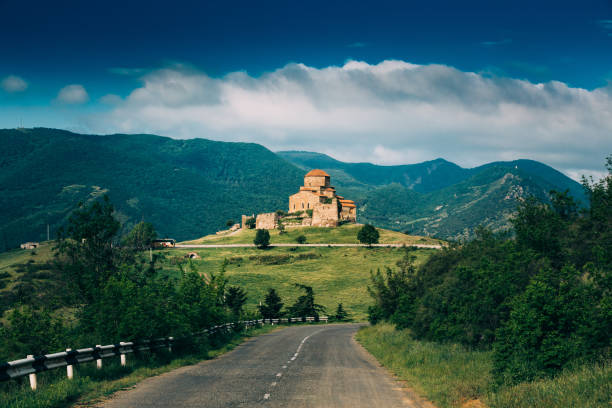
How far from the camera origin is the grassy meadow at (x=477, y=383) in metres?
10.5

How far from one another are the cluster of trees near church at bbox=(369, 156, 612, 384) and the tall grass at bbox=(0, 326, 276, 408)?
31.9ft

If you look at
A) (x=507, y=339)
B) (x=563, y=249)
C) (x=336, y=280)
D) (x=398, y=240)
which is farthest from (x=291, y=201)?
(x=507, y=339)

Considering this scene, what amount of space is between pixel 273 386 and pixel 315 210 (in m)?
133

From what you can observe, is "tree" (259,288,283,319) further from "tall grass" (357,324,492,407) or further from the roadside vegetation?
"tall grass" (357,324,492,407)

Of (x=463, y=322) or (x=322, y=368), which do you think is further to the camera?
(x=463, y=322)

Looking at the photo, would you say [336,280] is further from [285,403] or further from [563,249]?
[285,403]

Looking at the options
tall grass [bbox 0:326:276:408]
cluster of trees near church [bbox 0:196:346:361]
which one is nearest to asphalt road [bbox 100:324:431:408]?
tall grass [bbox 0:326:276:408]

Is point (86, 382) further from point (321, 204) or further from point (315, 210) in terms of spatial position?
point (321, 204)

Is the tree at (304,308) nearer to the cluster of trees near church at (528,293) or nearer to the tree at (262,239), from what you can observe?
the cluster of trees near church at (528,293)

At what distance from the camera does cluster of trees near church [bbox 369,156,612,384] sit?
13.4 meters

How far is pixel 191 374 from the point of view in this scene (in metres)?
17.4

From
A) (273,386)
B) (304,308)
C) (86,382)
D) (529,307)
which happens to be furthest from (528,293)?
(304,308)

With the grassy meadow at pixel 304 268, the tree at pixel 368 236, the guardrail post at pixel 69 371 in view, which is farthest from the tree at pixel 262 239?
the guardrail post at pixel 69 371

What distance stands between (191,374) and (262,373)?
87.8 inches
